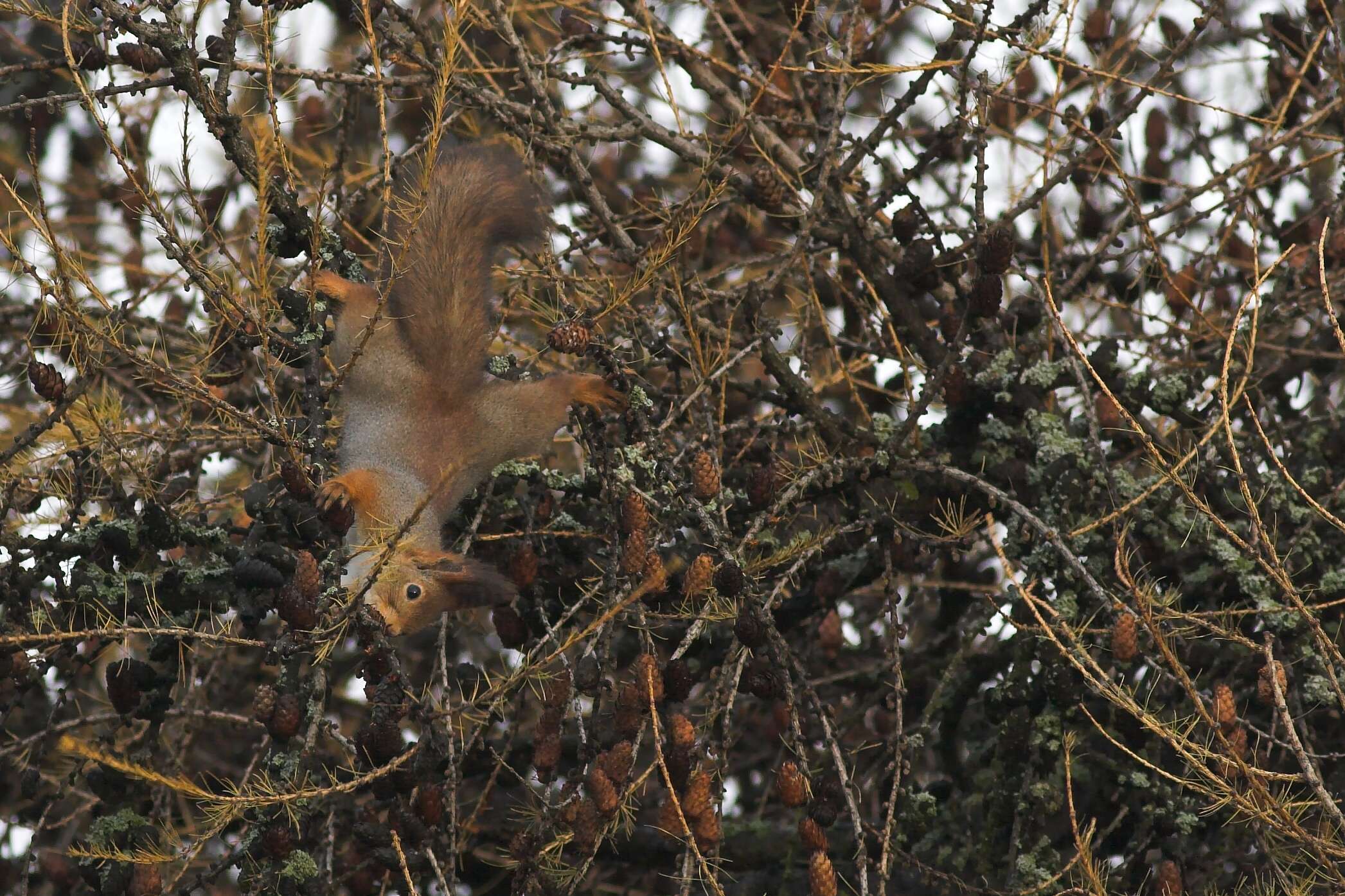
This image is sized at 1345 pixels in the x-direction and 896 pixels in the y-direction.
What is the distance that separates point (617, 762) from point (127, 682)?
35.8 inches

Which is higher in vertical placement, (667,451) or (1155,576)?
(667,451)

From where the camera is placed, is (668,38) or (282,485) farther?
(668,38)

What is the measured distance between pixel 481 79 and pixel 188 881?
222 centimetres

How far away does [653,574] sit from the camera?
203 cm

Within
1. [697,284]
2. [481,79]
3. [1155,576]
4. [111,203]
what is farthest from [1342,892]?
[111,203]

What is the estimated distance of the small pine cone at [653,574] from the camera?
72.6 inches

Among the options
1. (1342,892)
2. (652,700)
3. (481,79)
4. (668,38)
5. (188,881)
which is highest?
(481,79)

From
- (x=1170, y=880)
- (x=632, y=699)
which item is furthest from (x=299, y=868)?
(x=1170, y=880)

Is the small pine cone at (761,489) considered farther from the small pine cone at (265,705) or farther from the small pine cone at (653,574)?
the small pine cone at (265,705)

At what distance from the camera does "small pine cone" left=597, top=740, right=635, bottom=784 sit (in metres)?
2.01

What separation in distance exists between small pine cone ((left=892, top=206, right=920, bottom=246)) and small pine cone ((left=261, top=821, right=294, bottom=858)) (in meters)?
1.56

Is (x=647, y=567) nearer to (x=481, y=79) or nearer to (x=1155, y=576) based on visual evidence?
(x=1155, y=576)

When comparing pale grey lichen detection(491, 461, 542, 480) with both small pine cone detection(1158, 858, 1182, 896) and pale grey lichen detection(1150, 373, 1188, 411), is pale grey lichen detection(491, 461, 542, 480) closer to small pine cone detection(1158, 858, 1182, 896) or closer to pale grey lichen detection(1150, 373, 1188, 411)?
pale grey lichen detection(1150, 373, 1188, 411)

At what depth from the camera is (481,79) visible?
3855 millimetres
